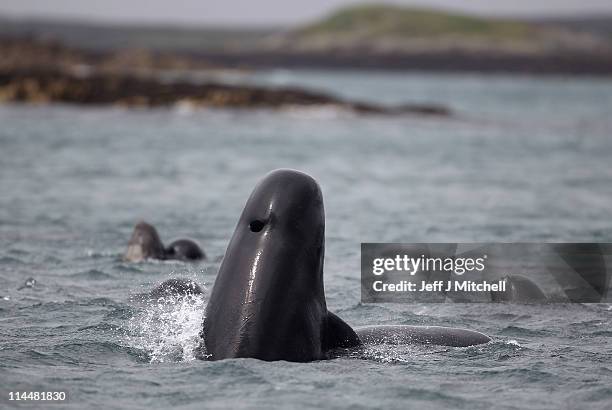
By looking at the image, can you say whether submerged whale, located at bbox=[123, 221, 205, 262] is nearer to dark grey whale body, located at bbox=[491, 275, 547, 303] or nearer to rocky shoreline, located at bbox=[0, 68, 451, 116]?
dark grey whale body, located at bbox=[491, 275, 547, 303]

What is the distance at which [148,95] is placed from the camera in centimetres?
6381

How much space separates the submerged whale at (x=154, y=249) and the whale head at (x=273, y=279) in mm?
7210

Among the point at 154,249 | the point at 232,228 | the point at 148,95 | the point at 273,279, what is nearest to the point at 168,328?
the point at 273,279

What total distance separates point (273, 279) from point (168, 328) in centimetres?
232

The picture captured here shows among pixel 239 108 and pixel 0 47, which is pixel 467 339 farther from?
pixel 0 47

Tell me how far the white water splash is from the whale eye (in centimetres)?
128

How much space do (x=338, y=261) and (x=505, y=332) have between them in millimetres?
5084

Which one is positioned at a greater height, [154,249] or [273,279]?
[273,279]

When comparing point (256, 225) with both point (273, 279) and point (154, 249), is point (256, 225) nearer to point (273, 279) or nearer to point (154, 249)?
point (273, 279)

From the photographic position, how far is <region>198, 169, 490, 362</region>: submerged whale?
9141 millimetres

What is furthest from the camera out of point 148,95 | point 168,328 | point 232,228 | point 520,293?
point 148,95

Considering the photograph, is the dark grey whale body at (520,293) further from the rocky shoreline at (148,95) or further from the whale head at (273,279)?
the rocky shoreline at (148,95)

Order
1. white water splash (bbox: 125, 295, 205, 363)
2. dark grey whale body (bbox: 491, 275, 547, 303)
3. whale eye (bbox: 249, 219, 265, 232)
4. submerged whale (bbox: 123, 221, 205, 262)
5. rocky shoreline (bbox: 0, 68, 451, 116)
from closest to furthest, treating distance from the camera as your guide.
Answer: whale eye (bbox: 249, 219, 265, 232) → white water splash (bbox: 125, 295, 205, 363) → dark grey whale body (bbox: 491, 275, 547, 303) → submerged whale (bbox: 123, 221, 205, 262) → rocky shoreline (bbox: 0, 68, 451, 116)

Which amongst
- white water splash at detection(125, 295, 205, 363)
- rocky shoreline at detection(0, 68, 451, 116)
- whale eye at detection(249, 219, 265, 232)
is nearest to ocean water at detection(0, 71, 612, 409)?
white water splash at detection(125, 295, 205, 363)
